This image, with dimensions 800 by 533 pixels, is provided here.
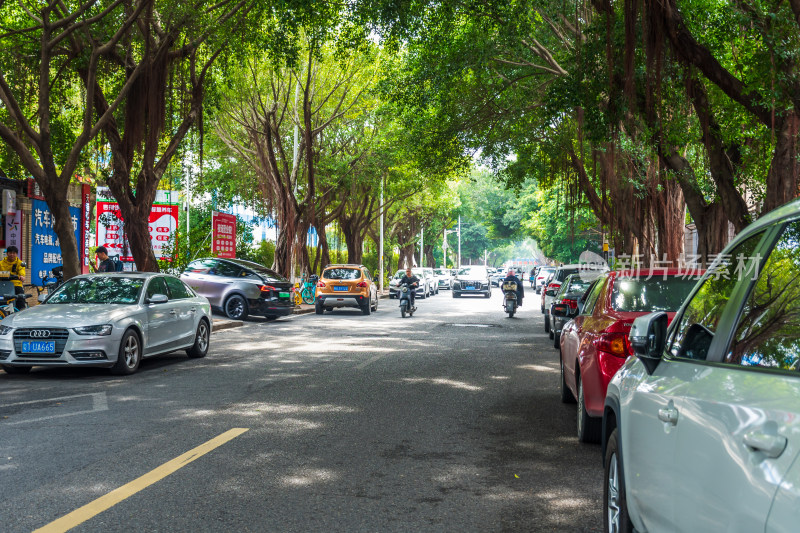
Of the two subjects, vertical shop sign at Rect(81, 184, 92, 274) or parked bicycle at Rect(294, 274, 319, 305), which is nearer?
A: vertical shop sign at Rect(81, 184, 92, 274)

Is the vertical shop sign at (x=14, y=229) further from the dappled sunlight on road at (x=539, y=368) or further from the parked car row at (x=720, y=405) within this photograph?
the parked car row at (x=720, y=405)

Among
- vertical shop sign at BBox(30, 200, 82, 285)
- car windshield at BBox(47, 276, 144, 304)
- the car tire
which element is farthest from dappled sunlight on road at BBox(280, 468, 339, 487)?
vertical shop sign at BBox(30, 200, 82, 285)

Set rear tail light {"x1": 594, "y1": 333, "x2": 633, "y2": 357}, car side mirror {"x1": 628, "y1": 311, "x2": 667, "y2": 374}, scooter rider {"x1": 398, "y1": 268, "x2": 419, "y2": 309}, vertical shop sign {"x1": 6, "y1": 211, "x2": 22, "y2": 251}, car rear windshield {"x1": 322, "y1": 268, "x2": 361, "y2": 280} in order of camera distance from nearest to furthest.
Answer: car side mirror {"x1": 628, "y1": 311, "x2": 667, "y2": 374} < rear tail light {"x1": 594, "y1": 333, "x2": 633, "y2": 357} < vertical shop sign {"x1": 6, "y1": 211, "x2": 22, "y2": 251} < scooter rider {"x1": 398, "y1": 268, "x2": 419, "y2": 309} < car rear windshield {"x1": 322, "y1": 268, "x2": 361, "y2": 280}

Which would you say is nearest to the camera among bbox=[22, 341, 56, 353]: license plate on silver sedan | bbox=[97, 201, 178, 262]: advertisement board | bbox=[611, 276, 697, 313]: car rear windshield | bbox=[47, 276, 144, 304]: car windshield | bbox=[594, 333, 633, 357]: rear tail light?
bbox=[594, 333, 633, 357]: rear tail light

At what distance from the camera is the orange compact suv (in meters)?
26.2

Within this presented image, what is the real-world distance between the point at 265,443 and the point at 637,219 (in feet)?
54.7

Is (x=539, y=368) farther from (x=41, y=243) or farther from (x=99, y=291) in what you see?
(x=41, y=243)

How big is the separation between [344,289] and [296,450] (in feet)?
65.4

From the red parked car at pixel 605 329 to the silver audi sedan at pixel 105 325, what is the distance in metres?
5.85

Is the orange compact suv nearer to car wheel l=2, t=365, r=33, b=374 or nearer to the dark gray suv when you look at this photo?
the dark gray suv

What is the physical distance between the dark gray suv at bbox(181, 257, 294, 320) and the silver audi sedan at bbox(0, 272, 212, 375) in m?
8.84

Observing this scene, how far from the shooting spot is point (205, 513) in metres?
4.65

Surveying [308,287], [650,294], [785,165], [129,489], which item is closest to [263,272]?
[308,287]

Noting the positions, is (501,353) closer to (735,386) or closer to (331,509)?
(331,509)
